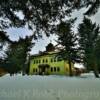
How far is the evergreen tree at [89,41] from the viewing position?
46.5 metres

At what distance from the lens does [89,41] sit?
49219 mm

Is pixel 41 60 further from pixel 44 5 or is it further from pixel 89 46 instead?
pixel 44 5

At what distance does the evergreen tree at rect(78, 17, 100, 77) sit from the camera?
46513 millimetres

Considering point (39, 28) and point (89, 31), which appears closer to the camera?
point (39, 28)

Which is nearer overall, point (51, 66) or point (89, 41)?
point (89, 41)

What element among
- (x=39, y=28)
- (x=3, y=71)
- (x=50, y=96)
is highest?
(x=3, y=71)

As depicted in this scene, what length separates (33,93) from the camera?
1605 cm

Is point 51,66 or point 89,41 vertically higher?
point 89,41

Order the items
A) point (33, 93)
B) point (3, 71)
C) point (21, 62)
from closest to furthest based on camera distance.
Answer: point (33, 93), point (21, 62), point (3, 71)

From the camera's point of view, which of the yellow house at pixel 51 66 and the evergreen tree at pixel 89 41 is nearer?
the evergreen tree at pixel 89 41

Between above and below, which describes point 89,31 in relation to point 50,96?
above

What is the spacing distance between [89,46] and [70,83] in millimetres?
27598

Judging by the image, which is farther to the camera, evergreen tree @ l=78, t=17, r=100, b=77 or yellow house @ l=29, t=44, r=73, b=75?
yellow house @ l=29, t=44, r=73, b=75

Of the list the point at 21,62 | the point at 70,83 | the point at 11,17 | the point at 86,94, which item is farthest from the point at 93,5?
the point at 21,62
